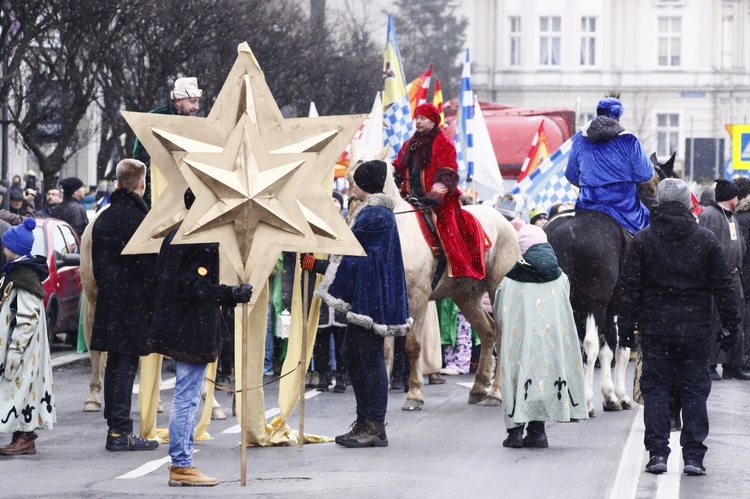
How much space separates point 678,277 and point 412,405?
4.02 m

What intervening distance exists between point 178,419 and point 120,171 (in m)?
2.63

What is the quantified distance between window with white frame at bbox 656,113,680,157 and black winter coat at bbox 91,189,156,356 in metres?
69.4

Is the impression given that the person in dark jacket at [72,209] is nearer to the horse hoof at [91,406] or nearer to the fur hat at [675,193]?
the horse hoof at [91,406]

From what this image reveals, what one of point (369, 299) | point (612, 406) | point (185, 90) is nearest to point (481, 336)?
point (612, 406)

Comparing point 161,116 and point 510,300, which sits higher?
point 161,116

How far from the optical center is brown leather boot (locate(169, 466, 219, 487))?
9.13 m

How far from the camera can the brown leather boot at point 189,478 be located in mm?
9133

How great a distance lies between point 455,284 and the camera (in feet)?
46.2

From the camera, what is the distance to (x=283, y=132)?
32.2 ft

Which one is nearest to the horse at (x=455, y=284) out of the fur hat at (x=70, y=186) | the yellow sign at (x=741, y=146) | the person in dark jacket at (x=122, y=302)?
the person in dark jacket at (x=122, y=302)

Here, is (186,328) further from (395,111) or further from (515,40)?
(515,40)

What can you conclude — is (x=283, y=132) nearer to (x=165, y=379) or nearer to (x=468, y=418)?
(x=468, y=418)

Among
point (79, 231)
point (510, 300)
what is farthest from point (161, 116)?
point (79, 231)

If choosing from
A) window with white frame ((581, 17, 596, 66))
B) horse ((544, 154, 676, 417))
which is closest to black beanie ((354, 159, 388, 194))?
horse ((544, 154, 676, 417))
